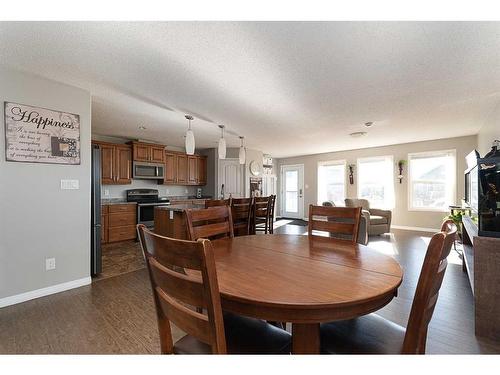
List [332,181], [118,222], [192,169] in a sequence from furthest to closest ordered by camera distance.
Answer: [332,181]
[192,169]
[118,222]

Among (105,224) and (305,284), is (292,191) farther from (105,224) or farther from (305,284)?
(305,284)

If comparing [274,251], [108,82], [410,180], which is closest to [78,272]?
[108,82]

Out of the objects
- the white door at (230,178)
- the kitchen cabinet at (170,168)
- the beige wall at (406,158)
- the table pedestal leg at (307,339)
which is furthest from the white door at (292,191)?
the table pedestal leg at (307,339)

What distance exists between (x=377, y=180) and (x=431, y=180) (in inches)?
47.4

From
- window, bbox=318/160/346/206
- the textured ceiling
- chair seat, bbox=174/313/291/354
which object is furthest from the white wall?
window, bbox=318/160/346/206

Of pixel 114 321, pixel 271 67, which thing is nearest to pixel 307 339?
pixel 114 321

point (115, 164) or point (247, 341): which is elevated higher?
point (115, 164)

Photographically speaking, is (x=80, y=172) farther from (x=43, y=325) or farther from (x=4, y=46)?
(x=43, y=325)

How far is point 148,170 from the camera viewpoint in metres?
5.50

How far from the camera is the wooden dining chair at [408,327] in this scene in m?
0.76

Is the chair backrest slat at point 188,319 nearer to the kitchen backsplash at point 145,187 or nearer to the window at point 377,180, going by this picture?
the kitchen backsplash at point 145,187

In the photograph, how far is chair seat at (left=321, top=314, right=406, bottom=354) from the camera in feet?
3.09

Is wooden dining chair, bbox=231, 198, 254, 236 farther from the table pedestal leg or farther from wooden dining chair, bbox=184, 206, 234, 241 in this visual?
the table pedestal leg

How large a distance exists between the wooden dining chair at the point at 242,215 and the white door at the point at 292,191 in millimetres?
5357
